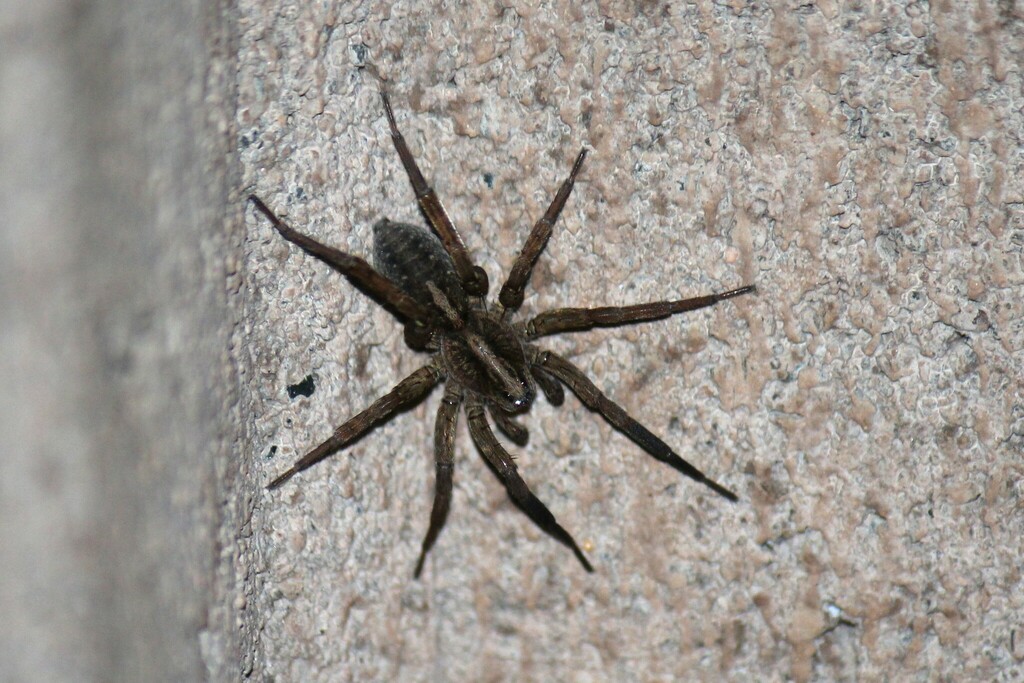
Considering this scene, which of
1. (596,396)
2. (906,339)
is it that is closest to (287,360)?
(596,396)

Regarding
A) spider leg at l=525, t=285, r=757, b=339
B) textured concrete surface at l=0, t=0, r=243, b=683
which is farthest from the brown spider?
textured concrete surface at l=0, t=0, r=243, b=683

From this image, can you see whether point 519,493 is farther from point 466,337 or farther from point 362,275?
point 362,275

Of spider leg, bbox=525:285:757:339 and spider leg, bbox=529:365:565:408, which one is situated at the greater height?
spider leg, bbox=525:285:757:339

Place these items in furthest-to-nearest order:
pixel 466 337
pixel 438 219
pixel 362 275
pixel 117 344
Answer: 1. pixel 117 344
2. pixel 466 337
3. pixel 438 219
4. pixel 362 275

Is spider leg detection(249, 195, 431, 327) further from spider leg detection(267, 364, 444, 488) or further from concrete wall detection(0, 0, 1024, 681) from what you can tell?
spider leg detection(267, 364, 444, 488)

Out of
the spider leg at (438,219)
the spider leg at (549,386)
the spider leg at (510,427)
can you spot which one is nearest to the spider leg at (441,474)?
the spider leg at (510,427)

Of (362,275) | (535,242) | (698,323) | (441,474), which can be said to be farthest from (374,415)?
(698,323)

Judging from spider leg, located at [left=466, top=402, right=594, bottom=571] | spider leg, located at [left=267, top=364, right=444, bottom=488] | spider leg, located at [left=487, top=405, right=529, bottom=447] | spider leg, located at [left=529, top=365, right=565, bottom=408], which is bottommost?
spider leg, located at [left=466, top=402, right=594, bottom=571]
